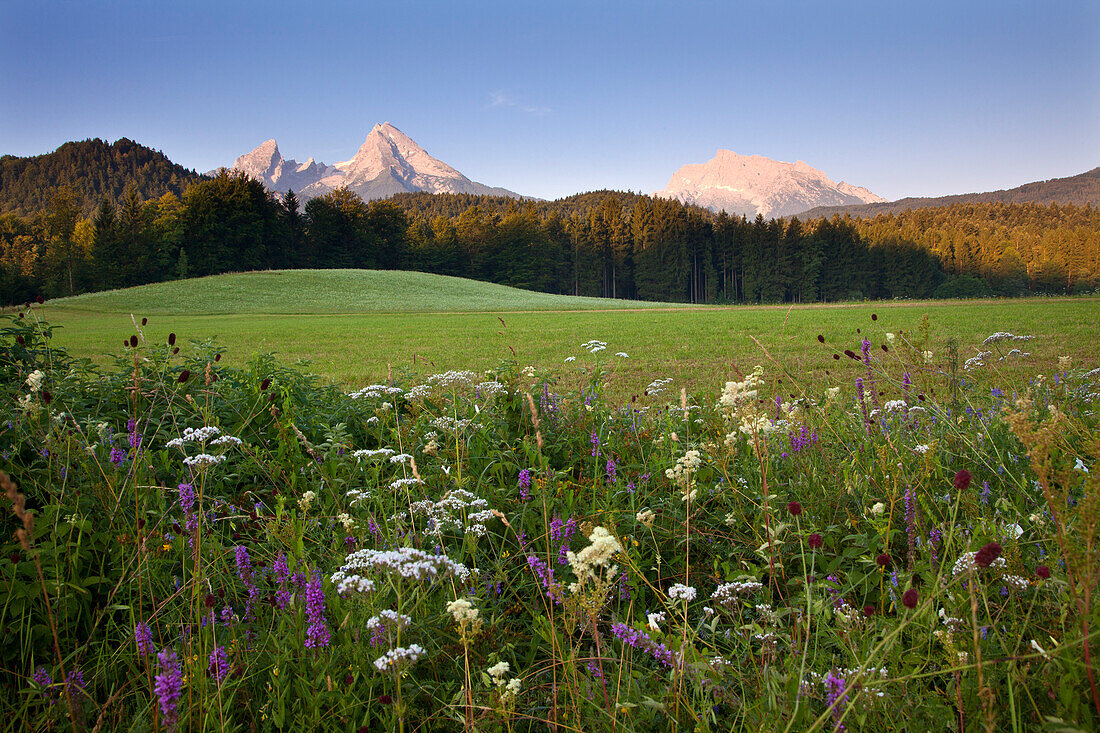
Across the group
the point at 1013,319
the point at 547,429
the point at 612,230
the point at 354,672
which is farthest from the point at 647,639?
the point at 612,230

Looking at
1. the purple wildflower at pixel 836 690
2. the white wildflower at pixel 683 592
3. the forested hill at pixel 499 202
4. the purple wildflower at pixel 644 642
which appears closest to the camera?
the purple wildflower at pixel 836 690

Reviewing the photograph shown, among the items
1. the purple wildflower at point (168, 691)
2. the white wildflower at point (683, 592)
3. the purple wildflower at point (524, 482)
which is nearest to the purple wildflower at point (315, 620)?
the purple wildflower at point (168, 691)

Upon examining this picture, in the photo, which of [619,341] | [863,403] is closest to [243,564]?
[863,403]

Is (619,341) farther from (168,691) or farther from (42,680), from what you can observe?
(168,691)

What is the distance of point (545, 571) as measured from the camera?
2.39m

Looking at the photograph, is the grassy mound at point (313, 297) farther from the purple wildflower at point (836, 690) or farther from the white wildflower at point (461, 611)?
the purple wildflower at point (836, 690)

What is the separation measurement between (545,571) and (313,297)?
51.8m

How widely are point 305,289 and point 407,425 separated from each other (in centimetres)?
5308

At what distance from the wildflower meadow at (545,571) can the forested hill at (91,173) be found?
7572 inches

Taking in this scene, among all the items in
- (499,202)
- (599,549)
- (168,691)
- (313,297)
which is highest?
(499,202)

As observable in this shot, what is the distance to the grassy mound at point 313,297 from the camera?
4344 centimetres

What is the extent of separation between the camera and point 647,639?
1811 mm

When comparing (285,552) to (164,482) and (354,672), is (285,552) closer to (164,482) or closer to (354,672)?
(354,672)

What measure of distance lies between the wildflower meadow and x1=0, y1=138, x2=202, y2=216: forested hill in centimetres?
19234
